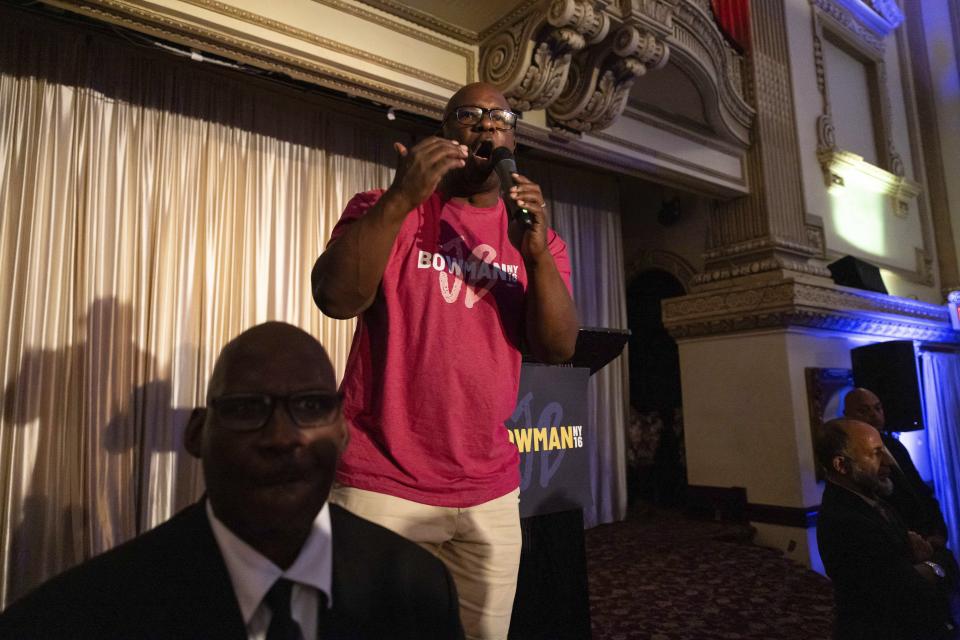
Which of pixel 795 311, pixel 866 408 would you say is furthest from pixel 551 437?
pixel 795 311

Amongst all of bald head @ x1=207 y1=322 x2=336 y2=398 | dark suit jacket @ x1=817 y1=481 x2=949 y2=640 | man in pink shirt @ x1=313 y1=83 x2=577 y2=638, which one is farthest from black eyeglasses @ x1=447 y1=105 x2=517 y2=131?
dark suit jacket @ x1=817 y1=481 x2=949 y2=640

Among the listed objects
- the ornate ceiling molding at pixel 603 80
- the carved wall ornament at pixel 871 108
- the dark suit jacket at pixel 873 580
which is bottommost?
the dark suit jacket at pixel 873 580

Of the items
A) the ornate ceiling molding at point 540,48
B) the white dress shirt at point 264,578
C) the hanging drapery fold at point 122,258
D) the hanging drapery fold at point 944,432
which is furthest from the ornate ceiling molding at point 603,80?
the hanging drapery fold at point 944,432

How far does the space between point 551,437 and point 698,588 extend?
8.50 feet

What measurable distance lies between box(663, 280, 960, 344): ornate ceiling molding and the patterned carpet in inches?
76.3

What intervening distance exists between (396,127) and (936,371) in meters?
6.93

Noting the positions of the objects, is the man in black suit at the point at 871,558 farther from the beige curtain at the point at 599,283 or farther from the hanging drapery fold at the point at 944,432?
the hanging drapery fold at the point at 944,432

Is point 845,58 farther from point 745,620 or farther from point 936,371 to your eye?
point 745,620

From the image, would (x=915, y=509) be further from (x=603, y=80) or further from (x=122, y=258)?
(x=122, y=258)

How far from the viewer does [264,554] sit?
79 cm

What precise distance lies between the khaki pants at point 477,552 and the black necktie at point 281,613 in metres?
0.42

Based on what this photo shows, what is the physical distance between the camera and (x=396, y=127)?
5.59 metres

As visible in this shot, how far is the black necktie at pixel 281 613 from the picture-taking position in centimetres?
73

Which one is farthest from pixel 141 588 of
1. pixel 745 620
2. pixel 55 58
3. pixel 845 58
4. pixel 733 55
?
pixel 845 58
